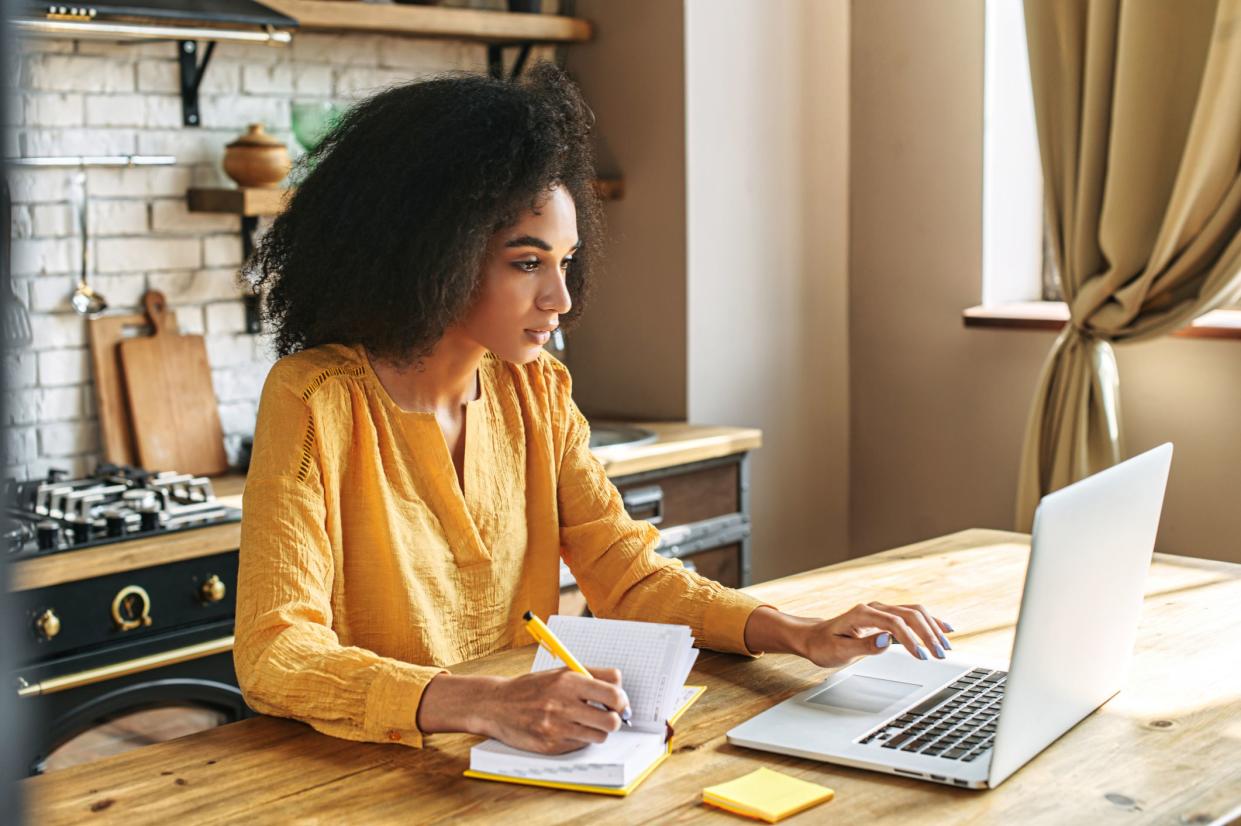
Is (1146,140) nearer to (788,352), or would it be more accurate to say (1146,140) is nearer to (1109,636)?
(788,352)

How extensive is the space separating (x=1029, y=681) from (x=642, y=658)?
1.20ft

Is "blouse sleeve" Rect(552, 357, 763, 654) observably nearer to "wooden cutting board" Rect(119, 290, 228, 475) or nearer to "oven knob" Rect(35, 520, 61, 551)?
"oven knob" Rect(35, 520, 61, 551)

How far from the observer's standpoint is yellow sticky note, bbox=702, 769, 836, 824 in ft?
3.87

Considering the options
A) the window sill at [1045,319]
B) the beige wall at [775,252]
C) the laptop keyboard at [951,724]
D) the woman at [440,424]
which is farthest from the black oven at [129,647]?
the window sill at [1045,319]

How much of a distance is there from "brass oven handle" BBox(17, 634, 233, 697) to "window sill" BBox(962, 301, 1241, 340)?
201cm

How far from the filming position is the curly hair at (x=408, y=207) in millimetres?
1700

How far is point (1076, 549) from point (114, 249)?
2.28 m

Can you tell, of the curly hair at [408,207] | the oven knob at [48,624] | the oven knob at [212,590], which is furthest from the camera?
the oven knob at [212,590]

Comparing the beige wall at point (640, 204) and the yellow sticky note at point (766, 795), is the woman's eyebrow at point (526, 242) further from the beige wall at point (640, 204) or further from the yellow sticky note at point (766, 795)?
the beige wall at point (640, 204)

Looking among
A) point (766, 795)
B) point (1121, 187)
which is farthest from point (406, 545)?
point (1121, 187)

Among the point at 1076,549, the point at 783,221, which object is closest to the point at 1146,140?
the point at 783,221

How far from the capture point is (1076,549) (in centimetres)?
125

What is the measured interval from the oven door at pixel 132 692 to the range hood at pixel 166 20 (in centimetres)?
108

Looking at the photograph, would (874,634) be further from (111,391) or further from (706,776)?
(111,391)
